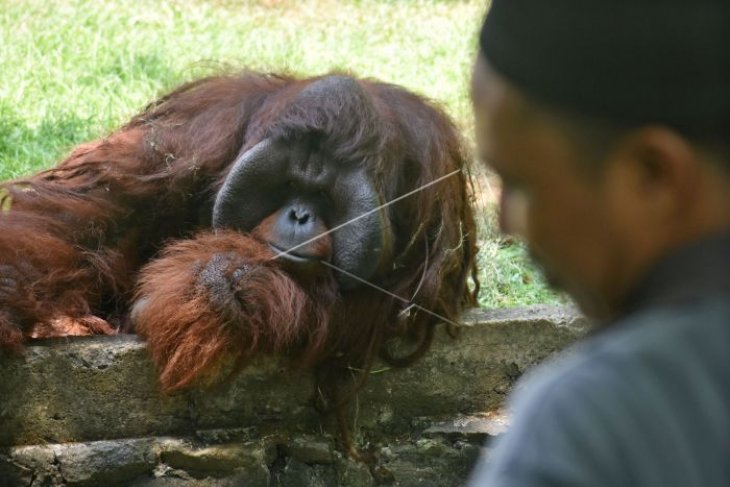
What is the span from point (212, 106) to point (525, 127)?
2.80m

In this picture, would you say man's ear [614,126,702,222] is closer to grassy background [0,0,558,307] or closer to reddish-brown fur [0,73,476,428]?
reddish-brown fur [0,73,476,428]

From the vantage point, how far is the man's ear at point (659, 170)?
0.99 metres

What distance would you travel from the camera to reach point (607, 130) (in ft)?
3.34

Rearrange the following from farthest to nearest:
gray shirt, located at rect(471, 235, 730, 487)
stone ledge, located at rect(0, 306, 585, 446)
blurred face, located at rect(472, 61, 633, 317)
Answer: stone ledge, located at rect(0, 306, 585, 446), blurred face, located at rect(472, 61, 633, 317), gray shirt, located at rect(471, 235, 730, 487)

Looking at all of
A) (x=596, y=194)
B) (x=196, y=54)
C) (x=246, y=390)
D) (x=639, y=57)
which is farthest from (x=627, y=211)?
(x=196, y=54)

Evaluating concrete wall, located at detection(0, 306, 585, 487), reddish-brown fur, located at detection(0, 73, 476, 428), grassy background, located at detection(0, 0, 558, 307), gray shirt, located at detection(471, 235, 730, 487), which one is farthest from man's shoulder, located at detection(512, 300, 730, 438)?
grassy background, located at detection(0, 0, 558, 307)

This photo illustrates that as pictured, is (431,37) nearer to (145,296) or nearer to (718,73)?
(145,296)

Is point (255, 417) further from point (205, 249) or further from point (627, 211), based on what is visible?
point (627, 211)

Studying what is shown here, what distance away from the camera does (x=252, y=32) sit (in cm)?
707

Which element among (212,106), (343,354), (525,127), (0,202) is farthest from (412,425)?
(525,127)

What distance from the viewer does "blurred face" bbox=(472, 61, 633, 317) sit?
3.43 ft

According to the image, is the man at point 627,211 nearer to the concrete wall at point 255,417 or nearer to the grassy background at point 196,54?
the concrete wall at point 255,417

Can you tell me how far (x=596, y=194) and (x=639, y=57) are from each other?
0.43 feet

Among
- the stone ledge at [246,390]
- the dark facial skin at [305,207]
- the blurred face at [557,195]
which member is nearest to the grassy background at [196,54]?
the stone ledge at [246,390]
